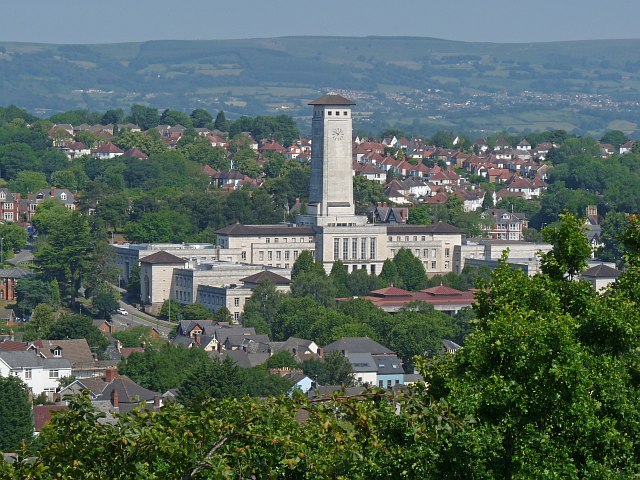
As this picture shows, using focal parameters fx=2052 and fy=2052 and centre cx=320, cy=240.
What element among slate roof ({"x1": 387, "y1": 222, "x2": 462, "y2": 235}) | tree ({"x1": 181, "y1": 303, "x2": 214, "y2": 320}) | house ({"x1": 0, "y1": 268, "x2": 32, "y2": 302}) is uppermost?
slate roof ({"x1": 387, "y1": 222, "x2": 462, "y2": 235})

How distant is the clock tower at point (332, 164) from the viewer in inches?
3164

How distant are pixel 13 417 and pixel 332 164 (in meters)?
43.3

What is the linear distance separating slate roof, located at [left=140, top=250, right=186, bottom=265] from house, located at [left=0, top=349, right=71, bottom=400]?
864 inches

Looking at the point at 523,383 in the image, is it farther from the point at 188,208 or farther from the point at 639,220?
the point at 188,208

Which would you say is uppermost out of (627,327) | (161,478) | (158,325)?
(627,327)

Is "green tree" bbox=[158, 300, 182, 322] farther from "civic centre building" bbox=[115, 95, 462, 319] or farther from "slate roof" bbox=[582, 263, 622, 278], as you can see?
"slate roof" bbox=[582, 263, 622, 278]

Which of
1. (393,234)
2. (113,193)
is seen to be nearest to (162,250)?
(393,234)

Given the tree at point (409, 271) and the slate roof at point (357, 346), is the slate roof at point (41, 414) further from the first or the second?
the tree at point (409, 271)

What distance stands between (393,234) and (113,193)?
17.4 meters

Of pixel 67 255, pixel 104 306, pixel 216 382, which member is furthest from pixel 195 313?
pixel 216 382

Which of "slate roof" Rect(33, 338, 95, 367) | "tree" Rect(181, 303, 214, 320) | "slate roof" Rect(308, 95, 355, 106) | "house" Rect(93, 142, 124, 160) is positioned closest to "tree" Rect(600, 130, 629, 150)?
"house" Rect(93, 142, 124, 160)

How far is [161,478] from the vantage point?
50.0 feet

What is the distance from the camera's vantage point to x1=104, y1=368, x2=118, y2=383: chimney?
47.0 meters

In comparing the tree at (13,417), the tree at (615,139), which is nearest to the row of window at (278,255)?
the tree at (13,417)
